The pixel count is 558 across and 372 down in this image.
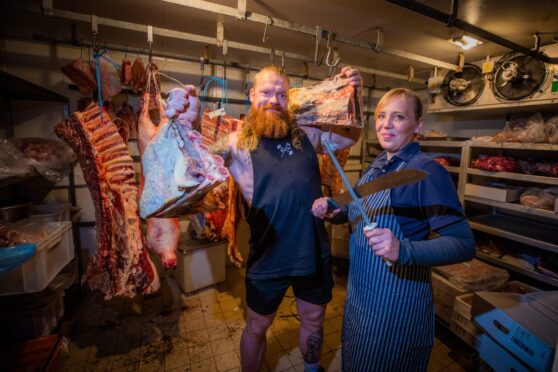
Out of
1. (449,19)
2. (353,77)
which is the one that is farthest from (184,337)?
(449,19)

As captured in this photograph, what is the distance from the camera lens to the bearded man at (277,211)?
1.73 m

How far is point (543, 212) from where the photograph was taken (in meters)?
2.55

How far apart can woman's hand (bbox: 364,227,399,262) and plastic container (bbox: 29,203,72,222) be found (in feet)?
9.69

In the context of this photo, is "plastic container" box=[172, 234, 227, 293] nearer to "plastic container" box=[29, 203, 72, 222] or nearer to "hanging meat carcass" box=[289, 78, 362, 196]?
"plastic container" box=[29, 203, 72, 222]

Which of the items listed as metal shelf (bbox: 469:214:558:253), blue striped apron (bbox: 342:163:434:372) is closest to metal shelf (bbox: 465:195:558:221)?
metal shelf (bbox: 469:214:558:253)

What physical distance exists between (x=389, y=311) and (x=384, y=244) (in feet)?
1.62

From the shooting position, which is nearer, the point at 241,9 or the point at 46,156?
the point at 241,9

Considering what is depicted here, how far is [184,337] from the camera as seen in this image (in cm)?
267

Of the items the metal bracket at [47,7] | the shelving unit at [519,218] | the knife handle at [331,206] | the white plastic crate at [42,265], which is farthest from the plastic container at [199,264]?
the shelving unit at [519,218]

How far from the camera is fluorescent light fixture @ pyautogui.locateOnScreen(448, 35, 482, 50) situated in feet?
8.83

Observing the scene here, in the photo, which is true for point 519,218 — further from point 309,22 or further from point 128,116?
point 128,116

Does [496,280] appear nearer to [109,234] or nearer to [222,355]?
[222,355]

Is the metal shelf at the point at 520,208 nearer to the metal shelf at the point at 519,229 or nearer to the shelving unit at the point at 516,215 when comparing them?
the shelving unit at the point at 516,215

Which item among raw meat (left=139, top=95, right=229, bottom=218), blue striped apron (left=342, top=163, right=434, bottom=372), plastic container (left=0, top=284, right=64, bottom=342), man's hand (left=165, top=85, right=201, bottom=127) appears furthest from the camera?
plastic container (left=0, top=284, right=64, bottom=342)
